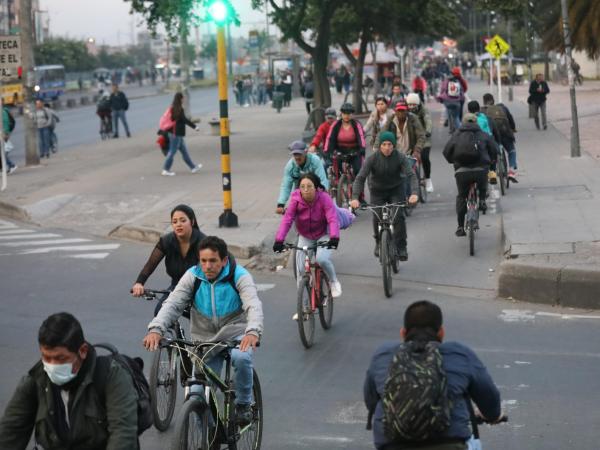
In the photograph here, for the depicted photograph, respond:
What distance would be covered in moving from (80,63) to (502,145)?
11771cm

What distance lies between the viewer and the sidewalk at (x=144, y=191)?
18812 mm

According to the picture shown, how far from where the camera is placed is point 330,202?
11688 millimetres

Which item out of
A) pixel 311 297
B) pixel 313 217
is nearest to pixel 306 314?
pixel 311 297

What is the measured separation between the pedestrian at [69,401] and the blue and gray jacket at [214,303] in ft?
7.13

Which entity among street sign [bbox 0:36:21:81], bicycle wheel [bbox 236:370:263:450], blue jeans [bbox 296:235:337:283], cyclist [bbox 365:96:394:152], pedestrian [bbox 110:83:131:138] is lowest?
bicycle wheel [bbox 236:370:263:450]

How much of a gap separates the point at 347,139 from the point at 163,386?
943 cm

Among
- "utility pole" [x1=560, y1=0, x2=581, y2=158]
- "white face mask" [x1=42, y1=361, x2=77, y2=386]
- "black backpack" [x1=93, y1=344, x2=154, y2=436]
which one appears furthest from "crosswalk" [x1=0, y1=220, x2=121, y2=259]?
"white face mask" [x1=42, y1=361, x2=77, y2=386]

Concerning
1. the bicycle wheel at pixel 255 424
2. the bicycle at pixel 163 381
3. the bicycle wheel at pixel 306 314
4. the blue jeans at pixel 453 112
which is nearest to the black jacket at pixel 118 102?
the blue jeans at pixel 453 112

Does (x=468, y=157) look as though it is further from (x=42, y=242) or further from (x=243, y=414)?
(x=243, y=414)

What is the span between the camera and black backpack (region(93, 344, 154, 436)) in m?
5.17

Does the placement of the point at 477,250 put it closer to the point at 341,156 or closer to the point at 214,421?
the point at 341,156

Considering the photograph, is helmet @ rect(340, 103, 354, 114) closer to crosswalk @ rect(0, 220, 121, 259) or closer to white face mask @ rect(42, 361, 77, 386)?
crosswalk @ rect(0, 220, 121, 259)

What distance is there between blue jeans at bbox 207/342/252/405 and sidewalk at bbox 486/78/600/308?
606 cm

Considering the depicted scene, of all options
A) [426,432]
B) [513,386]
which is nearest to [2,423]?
[426,432]
